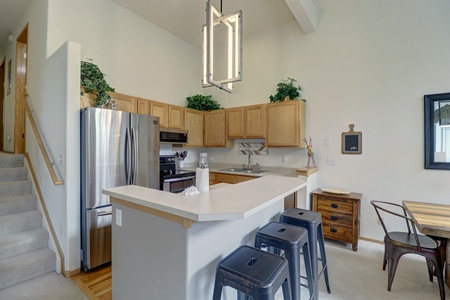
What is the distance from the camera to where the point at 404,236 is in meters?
2.23

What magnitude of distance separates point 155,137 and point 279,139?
214 cm

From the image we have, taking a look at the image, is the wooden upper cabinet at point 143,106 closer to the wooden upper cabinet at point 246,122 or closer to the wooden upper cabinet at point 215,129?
the wooden upper cabinet at point 215,129

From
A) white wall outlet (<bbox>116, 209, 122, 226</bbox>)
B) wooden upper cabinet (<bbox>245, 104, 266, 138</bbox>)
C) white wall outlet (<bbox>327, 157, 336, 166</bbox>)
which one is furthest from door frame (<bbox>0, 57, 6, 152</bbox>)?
white wall outlet (<bbox>327, 157, 336, 166</bbox>)

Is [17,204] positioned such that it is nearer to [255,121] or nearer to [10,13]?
[10,13]

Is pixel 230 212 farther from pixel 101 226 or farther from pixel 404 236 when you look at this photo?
pixel 404 236

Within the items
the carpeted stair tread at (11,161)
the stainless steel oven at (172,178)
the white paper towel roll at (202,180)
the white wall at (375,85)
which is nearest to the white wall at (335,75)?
the white wall at (375,85)

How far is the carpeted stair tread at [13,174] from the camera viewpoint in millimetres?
3160

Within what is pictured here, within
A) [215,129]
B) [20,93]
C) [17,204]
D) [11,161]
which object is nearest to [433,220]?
[215,129]

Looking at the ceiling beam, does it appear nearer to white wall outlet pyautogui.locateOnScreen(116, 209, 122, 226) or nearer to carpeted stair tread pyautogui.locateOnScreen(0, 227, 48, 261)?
white wall outlet pyautogui.locateOnScreen(116, 209, 122, 226)

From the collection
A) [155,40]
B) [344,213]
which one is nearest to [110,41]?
[155,40]

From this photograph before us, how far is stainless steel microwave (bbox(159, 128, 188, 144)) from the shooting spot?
362cm

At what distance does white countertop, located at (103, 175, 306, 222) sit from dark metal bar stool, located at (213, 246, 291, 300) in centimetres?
32

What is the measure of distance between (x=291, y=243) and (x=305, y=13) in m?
3.36

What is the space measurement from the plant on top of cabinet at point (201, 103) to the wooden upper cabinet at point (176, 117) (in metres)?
0.59
